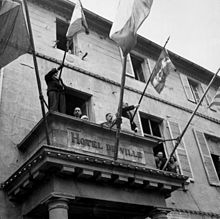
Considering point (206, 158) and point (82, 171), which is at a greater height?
point (206, 158)

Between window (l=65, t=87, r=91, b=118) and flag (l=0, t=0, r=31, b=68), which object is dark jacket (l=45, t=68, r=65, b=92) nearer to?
flag (l=0, t=0, r=31, b=68)

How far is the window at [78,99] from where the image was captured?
11.2 m

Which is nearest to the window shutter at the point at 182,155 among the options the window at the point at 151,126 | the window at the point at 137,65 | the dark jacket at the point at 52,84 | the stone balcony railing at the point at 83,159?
the window at the point at 151,126

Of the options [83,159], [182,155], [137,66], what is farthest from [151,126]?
[83,159]

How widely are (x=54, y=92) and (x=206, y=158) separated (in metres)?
7.32

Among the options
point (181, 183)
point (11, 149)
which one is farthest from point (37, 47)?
point (181, 183)

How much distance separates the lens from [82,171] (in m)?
7.30

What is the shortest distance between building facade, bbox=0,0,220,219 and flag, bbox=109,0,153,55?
7.16 ft

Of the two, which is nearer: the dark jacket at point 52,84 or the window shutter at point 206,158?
the dark jacket at point 52,84

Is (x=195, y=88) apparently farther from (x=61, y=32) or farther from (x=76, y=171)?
(x=76, y=171)

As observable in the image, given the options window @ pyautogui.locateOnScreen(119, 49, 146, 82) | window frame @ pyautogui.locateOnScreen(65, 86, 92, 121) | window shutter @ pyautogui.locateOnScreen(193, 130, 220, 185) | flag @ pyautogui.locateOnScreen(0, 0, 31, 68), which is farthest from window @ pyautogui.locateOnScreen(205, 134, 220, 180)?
flag @ pyautogui.locateOnScreen(0, 0, 31, 68)

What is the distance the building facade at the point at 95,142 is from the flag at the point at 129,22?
2182 millimetres

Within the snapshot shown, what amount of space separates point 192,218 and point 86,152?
5.01 meters

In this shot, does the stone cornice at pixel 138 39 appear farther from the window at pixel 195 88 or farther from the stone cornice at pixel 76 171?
the stone cornice at pixel 76 171
